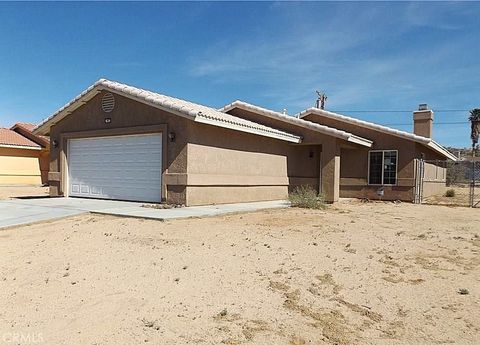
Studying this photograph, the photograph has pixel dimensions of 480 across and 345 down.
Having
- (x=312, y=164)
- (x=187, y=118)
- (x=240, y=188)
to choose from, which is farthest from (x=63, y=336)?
(x=312, y=164)

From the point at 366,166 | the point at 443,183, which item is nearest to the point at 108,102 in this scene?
the point at 366,166

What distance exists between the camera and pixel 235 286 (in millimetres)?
5473

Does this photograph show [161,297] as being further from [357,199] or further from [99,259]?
[357,199]

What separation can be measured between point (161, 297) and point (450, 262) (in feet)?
15.4

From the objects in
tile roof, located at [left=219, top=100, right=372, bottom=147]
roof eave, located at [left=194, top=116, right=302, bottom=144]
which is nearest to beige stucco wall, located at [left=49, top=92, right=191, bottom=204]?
roof eave, located at [left=194, top=116, right=302, bottom=144]

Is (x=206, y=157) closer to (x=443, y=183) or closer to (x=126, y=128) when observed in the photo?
(x=126, y=128)

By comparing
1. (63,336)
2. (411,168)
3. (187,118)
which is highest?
(187,118)

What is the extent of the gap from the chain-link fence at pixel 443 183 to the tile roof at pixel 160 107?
20.4 ft

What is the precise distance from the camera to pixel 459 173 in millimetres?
38875

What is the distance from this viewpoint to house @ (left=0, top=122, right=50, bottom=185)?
2780 cm

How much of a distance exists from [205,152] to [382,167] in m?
9.62

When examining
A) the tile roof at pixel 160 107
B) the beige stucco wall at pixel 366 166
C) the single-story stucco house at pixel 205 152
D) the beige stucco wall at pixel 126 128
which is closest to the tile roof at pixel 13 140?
the single-story stucco house at pixel 205 152

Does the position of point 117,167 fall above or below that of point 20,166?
above

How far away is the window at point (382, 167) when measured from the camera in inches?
761
